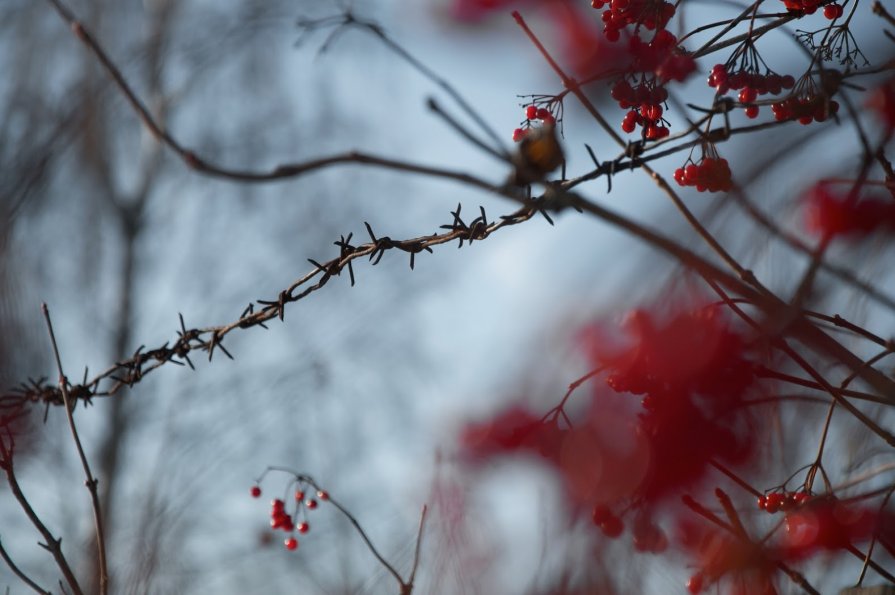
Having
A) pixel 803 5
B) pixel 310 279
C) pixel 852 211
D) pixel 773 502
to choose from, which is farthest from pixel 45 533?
pixel 803 5

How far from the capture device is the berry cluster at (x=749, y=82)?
928 millimetres

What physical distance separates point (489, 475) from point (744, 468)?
1.21 feet

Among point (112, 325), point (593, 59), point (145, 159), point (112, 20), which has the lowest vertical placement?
point (593, 59)

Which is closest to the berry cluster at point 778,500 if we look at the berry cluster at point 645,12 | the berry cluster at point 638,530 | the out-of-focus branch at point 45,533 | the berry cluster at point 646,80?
the berry cluster at point 638,530

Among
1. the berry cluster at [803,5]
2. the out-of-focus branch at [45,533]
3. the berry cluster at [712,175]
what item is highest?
the berry cluster at [803,5]

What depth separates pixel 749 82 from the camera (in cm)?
94

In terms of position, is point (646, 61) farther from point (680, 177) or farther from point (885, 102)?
point (885, 102)

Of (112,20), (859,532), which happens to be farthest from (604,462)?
(112,20)

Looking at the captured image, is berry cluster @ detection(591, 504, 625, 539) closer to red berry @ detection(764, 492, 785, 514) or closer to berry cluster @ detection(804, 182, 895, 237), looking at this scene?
red berry @ detection(764, 492, 785, 514)

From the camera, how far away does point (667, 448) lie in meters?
0.70

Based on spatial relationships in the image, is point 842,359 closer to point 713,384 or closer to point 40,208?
point 713,384

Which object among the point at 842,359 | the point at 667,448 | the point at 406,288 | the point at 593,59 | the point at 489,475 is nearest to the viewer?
the point at 842,359

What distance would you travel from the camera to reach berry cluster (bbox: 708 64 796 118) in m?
0.93

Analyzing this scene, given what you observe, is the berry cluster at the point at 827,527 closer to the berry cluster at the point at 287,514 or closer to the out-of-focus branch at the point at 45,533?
the out-of-focus branch at the point at 45,533
